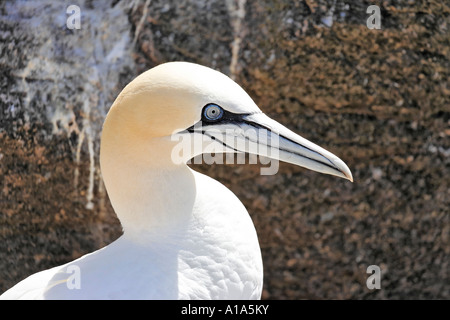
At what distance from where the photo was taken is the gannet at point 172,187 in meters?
2.78

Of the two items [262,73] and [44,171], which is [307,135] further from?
[44,171]

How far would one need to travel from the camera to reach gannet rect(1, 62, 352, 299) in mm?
2779

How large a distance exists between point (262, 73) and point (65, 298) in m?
1.88

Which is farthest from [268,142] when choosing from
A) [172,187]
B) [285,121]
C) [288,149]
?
[285,121]

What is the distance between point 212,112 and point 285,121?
1.47 meters

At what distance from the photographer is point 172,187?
2910mm

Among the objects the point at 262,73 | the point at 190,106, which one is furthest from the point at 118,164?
the point at 262,73

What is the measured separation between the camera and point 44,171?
4328mm
